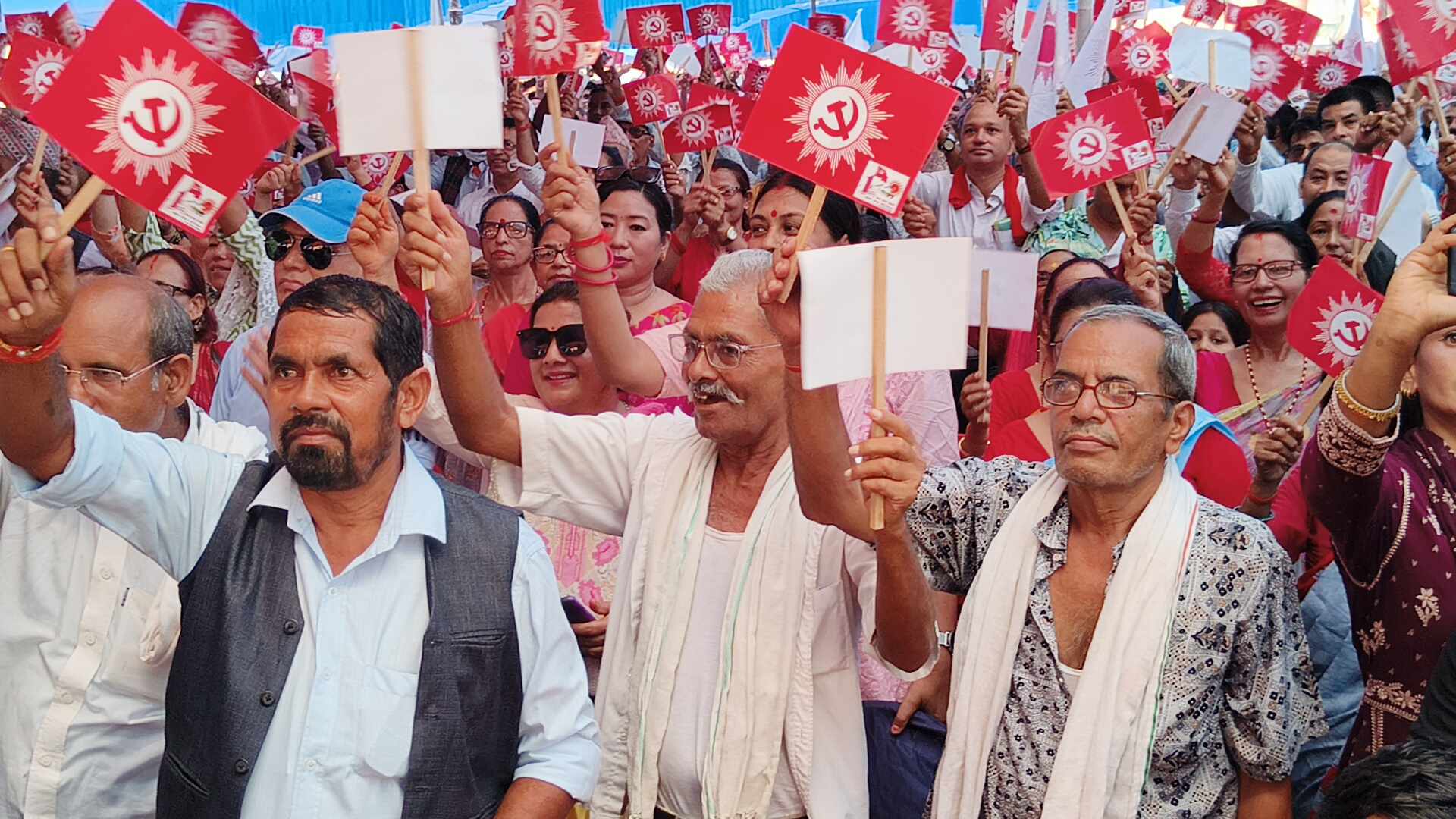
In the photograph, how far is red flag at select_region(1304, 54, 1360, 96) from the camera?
819 centimetres

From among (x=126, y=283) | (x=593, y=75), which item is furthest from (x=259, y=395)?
(x=593, y=75)

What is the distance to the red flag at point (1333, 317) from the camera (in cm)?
355

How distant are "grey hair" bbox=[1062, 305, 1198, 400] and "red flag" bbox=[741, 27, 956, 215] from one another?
19.4 inches

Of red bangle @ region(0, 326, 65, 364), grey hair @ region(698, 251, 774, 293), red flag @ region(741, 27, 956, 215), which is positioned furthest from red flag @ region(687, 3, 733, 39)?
red bangle @ region(0, 326, 65, 364)

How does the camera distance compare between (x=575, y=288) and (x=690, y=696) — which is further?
(x=575, y=288)

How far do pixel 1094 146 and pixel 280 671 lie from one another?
11.5 feet

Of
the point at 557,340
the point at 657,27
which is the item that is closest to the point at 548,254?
the point at 557,340

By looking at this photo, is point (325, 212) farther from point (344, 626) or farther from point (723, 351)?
point (344, 626)

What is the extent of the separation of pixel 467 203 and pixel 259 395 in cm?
418

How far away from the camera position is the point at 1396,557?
274 centimetres

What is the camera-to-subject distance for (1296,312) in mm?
3691

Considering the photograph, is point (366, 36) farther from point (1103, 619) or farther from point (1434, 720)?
point (1434, 720)

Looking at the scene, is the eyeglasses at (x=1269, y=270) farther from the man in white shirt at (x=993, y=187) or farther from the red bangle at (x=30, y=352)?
the red bangle at (x=30, y=352)

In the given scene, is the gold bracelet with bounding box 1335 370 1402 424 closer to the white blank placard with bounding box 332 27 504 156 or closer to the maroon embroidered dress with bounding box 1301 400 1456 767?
the maroon embroidered dress with bounding box 1301 400 1456 767
